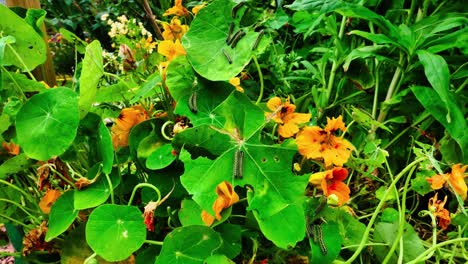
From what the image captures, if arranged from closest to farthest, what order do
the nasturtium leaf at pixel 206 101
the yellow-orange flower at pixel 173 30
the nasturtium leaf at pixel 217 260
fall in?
the nasturtium leaf at pixel 217 260, the nasturtium leaf at pixel 206 101, the yellow-orange flower at pixel 173 30

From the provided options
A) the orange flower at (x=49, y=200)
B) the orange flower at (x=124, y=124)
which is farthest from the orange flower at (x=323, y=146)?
the orange flower at (x=49, y=200)

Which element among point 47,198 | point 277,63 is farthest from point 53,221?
point 277,63

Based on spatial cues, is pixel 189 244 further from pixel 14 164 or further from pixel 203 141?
pixel 14 164

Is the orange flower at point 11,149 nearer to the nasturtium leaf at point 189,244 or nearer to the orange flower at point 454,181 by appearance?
the nasturtium leaf at point 189,244

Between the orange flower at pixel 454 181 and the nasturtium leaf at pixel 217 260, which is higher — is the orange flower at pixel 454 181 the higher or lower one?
the lower one

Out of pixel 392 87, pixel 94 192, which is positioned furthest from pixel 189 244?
pixel 392 87

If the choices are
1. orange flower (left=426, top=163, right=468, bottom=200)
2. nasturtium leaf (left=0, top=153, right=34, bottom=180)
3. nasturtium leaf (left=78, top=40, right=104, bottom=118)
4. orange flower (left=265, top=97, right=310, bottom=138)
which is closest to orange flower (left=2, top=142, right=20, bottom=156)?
nasturtium leaf (left=0, top=153, right=34, bottom=180)

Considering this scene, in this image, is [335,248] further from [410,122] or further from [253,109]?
[410,122]
